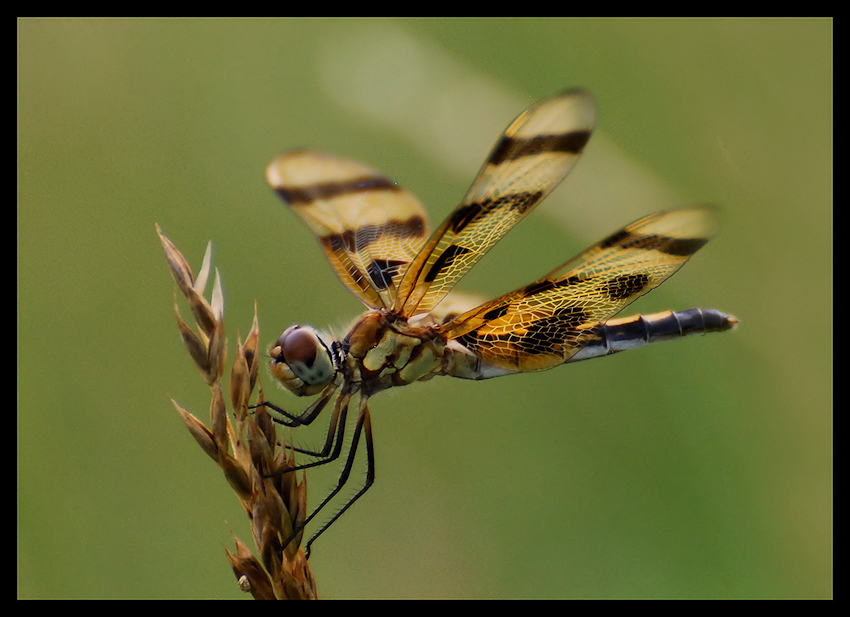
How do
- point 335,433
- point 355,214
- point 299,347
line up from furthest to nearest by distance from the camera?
point 355,214, point 335,433, point 299,347

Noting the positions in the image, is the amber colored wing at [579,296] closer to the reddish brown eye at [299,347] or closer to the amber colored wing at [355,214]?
the amber colored wing at [355,214]

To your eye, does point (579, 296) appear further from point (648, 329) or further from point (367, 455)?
point (367, 455)

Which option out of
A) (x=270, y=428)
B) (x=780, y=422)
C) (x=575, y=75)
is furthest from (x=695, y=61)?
(x=270, y=428)

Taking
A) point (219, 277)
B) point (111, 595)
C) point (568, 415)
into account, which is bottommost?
point (568, 415)

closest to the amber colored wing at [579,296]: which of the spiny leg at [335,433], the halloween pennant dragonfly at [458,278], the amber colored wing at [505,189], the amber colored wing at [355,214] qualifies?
the halloween pennant dragonfly at [458,278]

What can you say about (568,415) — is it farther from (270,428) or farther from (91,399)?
(91,399)

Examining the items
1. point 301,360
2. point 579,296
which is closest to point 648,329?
point 579,296

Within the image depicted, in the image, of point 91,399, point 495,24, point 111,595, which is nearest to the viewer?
point 111,595
